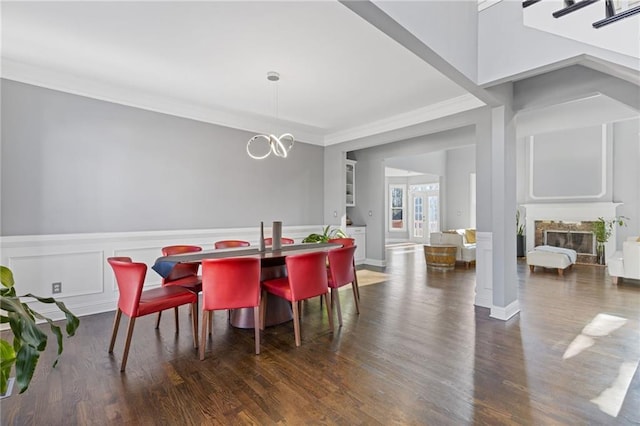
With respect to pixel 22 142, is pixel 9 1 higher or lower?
higher

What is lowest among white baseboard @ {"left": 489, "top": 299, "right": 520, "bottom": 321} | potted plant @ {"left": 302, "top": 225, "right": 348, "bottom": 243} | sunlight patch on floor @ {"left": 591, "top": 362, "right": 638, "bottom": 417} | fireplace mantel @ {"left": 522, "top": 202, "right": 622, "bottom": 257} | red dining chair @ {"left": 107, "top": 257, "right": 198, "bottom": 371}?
sunlight patch on floor @ {"left": 591, "top": 362, "right": 638, "bottom": 417}

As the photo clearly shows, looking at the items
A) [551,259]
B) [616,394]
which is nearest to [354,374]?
[616,394]

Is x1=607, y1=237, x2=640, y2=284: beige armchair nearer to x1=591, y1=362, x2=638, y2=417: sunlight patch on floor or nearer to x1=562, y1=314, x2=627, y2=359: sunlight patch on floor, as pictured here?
x1=562, y1=314, x2=627, y2=359: sunlight patch on floor

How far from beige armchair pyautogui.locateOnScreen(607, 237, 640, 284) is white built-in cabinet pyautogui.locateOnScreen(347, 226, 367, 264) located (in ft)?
14.0

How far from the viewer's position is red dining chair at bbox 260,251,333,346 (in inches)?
110

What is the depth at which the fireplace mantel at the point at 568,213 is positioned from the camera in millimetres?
6797

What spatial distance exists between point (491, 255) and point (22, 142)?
555 cm

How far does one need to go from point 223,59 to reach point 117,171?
81.8 inches

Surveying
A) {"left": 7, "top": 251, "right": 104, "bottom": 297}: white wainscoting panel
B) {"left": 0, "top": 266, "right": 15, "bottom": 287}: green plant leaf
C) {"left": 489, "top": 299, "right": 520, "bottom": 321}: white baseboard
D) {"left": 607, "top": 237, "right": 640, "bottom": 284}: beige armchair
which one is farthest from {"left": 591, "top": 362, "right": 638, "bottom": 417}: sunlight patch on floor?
{"left": 7, "top": 251, "right": 104, "bottom": 297}: white wainscoting panel

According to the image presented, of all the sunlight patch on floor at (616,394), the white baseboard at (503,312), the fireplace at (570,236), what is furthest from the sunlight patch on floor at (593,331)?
the fireplace at (570,236)

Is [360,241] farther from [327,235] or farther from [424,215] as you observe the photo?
[424,215]

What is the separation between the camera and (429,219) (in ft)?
38.0

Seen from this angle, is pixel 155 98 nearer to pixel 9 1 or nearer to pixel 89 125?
pixel 89 125

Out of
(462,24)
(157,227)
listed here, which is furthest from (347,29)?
(157,227)
